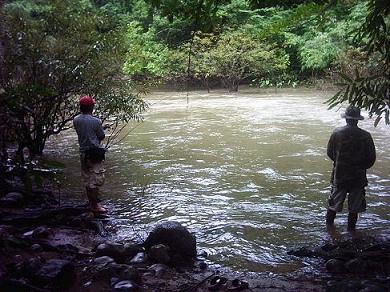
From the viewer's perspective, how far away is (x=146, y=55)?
86.9 ft

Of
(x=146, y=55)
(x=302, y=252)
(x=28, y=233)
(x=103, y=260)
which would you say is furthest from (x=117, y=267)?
(x=146, y=55)

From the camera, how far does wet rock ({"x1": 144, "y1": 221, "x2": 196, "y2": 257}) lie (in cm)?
518

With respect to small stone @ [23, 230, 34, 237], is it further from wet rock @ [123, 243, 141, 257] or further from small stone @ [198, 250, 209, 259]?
small stone @ [198, 250, 209, 259]

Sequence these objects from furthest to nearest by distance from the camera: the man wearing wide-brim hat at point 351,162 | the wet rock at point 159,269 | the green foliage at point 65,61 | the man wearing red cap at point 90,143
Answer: the green foliage at point 65,61, the man wearing red cap at point 90,143, the man wearing wide-brim hat at point 351,162, the wet rock at point 159,269

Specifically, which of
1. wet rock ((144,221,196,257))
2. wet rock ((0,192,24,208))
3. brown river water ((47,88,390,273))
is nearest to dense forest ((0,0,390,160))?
wet rock ((0,192,24,208))

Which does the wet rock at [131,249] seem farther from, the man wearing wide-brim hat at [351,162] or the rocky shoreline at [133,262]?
the man wearing wide-brim hat at [351,162]

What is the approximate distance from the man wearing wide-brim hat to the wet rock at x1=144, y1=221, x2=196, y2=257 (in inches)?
78.0

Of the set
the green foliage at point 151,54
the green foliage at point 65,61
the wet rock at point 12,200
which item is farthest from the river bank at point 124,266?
the green foliage at point 151,54

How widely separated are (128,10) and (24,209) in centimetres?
2585

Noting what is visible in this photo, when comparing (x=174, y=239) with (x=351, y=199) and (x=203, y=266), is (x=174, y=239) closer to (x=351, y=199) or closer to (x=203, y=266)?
(x=203, y=266)

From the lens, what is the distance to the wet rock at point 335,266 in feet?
15.5

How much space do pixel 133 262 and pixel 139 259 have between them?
80 mm

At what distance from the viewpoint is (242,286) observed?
4344 mm

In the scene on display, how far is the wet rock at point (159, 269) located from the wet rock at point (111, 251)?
1.38ft
